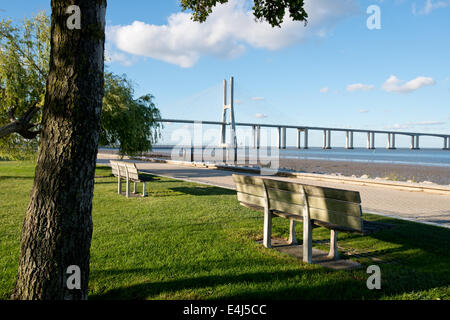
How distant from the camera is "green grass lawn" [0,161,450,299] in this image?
8.73 feet

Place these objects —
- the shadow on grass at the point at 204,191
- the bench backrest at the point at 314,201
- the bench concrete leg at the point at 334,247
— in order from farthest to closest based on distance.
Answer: the shadow on grass at the point at 204,191
the bench concrete leg at the point at 334,247
the bench backrest at the point at 314,201

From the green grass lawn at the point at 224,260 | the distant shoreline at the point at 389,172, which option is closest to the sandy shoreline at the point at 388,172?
the distant shoreline at the point at 389,172

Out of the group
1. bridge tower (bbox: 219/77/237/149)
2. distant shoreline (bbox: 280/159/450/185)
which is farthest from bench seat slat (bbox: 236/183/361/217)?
bridge tower (bbox: 219/77/237/149)

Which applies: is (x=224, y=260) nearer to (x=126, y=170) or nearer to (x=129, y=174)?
(x=129, y=174)

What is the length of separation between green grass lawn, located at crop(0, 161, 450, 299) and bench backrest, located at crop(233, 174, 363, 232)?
18.1 inches

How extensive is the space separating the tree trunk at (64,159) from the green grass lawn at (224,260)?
54 centimetres

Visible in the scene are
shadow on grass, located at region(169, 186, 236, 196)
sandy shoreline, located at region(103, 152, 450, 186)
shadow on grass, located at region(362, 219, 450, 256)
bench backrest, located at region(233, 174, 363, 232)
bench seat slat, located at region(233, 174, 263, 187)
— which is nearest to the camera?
bench backrest, located at region(233, 174, 363, 232)

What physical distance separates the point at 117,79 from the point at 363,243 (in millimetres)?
9762

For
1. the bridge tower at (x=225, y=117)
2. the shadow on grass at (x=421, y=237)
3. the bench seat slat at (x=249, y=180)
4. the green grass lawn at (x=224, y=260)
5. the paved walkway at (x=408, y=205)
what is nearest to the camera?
the green grass lawn at (x=224, y=260)

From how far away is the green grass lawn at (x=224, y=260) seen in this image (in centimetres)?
266

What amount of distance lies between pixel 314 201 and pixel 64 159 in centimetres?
239

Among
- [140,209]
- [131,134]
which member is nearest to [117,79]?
[131,134]

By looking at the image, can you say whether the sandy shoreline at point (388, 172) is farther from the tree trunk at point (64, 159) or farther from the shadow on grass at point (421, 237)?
the tree trunk at point (64, 159)

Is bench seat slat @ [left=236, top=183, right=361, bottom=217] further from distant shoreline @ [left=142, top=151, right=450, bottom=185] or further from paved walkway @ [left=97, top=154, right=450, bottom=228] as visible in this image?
distant shoreline @ [left=142, top=151, right=450, bottom=185]
